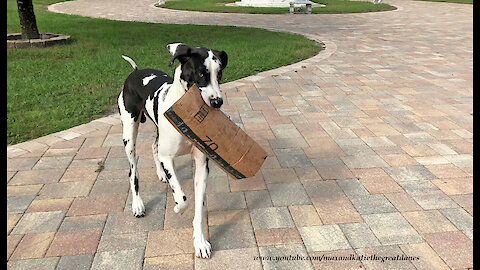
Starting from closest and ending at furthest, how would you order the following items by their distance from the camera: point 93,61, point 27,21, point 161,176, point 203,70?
1. point 203,70
2. point 161,176
3. point 93,61
4. point 27,21

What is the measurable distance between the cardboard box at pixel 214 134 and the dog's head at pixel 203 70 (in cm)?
6

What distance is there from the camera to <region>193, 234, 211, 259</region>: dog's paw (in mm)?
3018

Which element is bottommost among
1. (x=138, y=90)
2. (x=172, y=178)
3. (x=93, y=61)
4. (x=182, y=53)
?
(x=172, y=178)

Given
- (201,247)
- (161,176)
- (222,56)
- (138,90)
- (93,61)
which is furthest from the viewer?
(93,61)

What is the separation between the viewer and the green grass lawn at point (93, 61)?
6020 mm

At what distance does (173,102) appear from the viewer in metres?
2.90

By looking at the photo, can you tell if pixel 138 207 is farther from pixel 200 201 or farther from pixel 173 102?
pixel 173 102

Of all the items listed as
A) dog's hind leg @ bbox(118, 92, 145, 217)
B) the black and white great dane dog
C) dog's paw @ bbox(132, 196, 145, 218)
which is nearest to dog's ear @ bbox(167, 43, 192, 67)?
the black and white great dane dog

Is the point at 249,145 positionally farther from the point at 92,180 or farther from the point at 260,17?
the point at 260,17

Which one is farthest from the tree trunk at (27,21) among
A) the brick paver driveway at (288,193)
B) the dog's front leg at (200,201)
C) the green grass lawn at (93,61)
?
the dog's front leg at (200,201)

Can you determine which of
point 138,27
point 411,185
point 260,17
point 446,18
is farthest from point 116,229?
point 446,18

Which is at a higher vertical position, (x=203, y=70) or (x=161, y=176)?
(x=203, y=70)

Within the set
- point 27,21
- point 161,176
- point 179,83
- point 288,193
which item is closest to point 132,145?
point 161,176

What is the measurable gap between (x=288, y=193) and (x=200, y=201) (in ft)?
3.92
